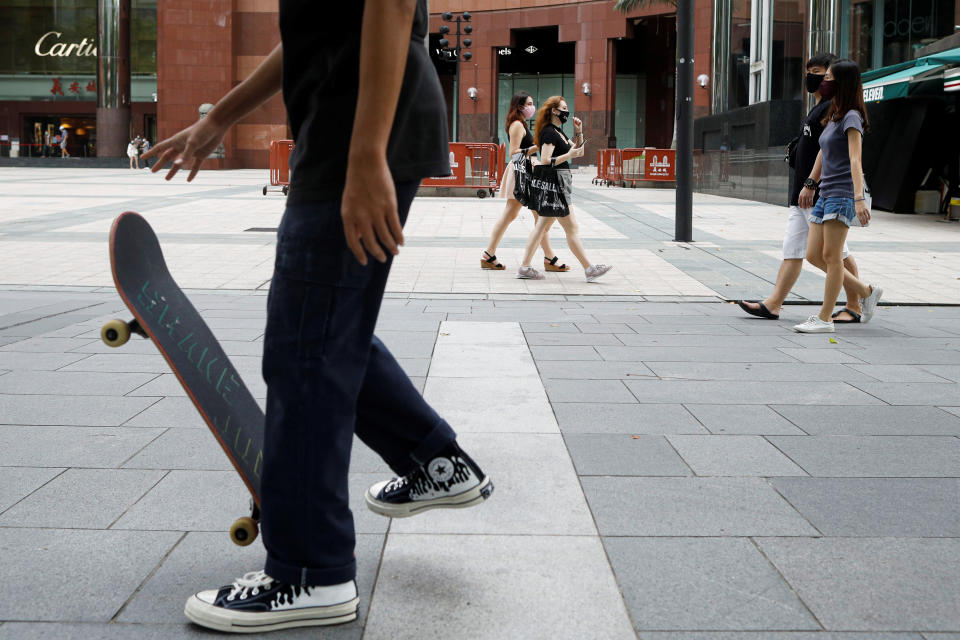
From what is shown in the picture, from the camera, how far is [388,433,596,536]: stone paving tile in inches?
112

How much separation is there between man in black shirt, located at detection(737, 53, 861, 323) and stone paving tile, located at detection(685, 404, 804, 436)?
104 inches

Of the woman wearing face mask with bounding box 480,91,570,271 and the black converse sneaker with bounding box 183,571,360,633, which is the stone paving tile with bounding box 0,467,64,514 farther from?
the woman wearing face mask with bounding box 480,91,570,271

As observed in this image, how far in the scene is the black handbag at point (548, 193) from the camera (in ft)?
28.1

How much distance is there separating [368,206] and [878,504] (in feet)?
6.56

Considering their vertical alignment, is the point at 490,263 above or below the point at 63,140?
below

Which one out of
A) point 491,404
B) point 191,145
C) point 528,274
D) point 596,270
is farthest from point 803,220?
point 191,145

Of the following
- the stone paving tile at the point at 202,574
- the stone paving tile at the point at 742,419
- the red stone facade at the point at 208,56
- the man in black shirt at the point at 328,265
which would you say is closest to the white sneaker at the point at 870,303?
the stone paving tile at the point at 742,419

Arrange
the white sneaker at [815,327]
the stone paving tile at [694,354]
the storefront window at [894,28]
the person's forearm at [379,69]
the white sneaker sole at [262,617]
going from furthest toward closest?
the storefront window at [894,28]
the white sneaker at [815,327]
the stone paving tile at [694,354]
the white sneaker sole at [262,617]
the person's forearm at [379,69]

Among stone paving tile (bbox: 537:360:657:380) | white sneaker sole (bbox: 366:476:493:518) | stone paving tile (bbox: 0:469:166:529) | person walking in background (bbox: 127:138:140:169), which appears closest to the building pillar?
person walking in background (bbox: 127:138:140:169)

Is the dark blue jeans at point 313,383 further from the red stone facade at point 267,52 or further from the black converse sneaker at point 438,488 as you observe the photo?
the red stone facade at point 267,52

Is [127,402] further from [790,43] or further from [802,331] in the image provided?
[790,43]

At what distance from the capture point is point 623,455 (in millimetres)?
3598

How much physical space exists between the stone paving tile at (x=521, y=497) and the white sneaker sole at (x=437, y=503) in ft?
0.69

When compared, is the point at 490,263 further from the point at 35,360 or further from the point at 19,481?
the point at 19,481
